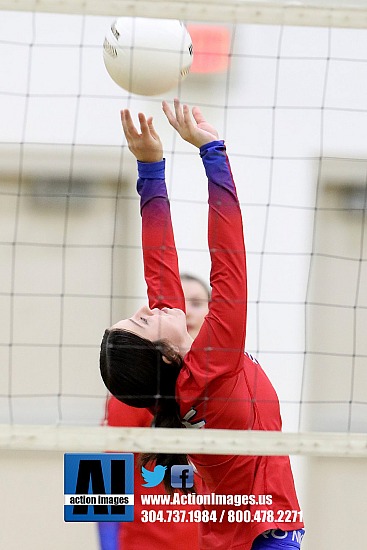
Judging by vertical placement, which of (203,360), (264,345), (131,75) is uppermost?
(131,75)

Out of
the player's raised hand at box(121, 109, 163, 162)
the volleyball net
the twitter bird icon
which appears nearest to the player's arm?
the player's raised hand at box(121, 109, 163, 162)

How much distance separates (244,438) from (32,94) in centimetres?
247

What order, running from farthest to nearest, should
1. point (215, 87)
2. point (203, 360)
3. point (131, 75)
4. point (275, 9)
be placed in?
point (215, 87) → point (131, 75) → point (275, 9) → point (203, 360)

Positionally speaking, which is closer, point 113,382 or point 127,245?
point 113,382

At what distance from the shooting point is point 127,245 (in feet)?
14.0

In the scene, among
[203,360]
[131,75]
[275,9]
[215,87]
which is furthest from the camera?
[215,87]

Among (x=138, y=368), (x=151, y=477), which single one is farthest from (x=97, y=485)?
(x=138, y=368)

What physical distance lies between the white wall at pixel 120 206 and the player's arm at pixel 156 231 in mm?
1757

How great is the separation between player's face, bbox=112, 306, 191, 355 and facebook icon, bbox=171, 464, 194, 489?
1.19 feet

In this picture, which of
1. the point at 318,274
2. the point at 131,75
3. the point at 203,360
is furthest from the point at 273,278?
the point at 203,360

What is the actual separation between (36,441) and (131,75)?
0.93 metres

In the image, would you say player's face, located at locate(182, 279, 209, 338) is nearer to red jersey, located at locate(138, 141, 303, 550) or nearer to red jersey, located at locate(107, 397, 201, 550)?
red jersey, located at locate(107, 397, 201, 550)

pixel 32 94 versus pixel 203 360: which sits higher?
pixel 32 94

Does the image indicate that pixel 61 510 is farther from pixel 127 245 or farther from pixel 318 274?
pixel 318 274
